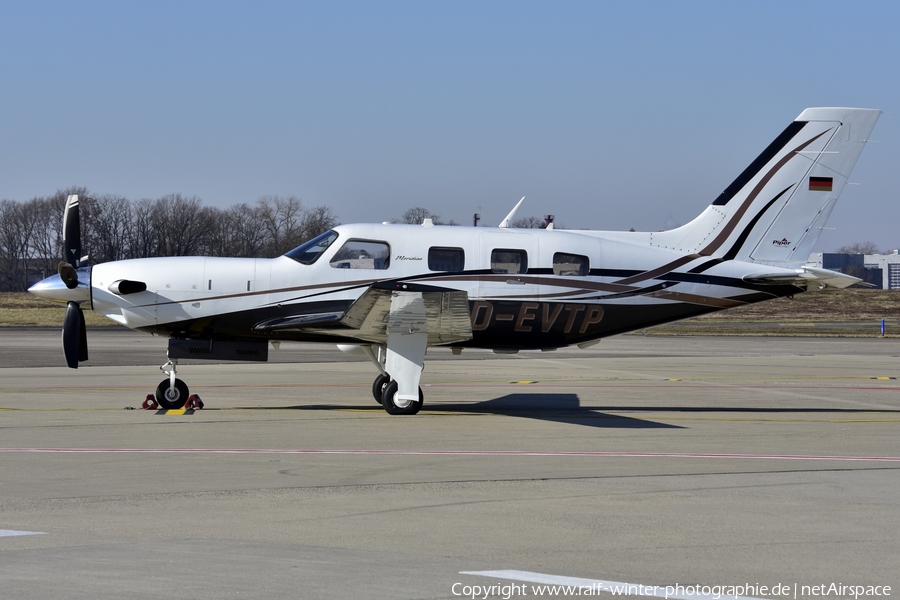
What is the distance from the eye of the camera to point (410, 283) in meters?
14.1

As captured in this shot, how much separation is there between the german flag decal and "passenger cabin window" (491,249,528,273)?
5315 mm

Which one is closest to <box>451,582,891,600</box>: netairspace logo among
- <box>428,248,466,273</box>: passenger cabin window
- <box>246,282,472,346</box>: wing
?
<box>246,282,472,346</box>: wing

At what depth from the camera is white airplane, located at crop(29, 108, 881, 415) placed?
47.6 ft

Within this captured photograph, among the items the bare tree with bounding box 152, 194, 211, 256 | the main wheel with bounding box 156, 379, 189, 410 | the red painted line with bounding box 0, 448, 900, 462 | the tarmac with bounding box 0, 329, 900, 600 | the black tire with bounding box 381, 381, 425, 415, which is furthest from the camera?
the bare tree with bounding box 152, 194, 211, 256

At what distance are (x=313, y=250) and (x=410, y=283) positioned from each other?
6.02 feet

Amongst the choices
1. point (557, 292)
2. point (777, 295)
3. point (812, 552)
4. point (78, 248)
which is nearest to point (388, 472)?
point (812, 552)

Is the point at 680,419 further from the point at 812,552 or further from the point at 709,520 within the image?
the point at 812,552

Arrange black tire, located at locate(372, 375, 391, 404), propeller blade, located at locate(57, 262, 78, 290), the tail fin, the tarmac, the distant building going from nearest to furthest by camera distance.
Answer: the tarmac → propeller blade, located at locate(57, 262, 78, 290) → black tire, located at locate(372, 375, 391, 404) → the tail fin → the distant building

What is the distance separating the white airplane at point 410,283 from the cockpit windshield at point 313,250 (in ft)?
0.06

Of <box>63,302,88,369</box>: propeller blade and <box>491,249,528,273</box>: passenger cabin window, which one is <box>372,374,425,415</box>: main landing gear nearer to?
<box>491,249,528,273</box>: passenger cabin window

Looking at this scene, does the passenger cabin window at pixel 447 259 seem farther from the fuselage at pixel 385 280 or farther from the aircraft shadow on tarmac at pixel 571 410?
the aircraft shadow on tarmac at pixel 571 410

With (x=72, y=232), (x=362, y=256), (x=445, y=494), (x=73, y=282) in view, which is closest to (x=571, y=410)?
(x=362, y=256)

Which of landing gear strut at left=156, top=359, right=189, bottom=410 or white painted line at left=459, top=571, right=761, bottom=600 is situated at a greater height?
white painted line at left=459, top=571, right=761, bottom=600

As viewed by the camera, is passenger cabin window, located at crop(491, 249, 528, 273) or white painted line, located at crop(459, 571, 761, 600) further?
passenger cabin window, located at crop(491, 249, 528, 273)
